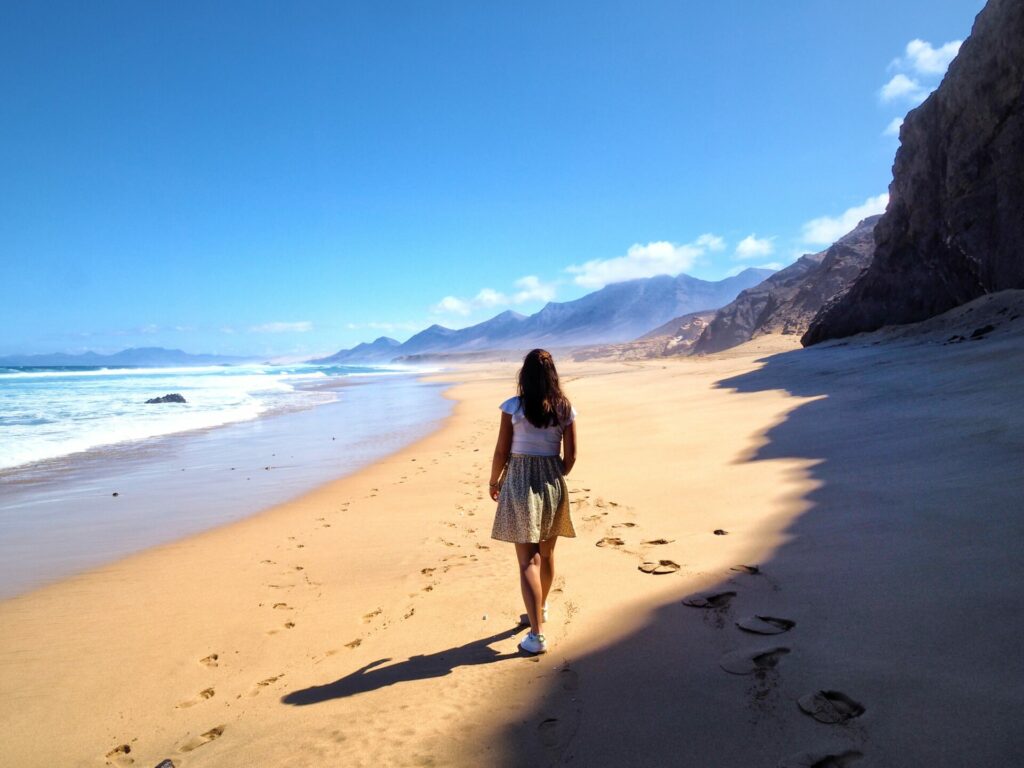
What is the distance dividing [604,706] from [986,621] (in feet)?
5.47

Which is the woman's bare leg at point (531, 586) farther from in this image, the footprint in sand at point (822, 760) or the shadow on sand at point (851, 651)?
the footprint in sand at point (822, 760)

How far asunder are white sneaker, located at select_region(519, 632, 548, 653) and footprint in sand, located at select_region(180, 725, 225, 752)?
5.22 feet

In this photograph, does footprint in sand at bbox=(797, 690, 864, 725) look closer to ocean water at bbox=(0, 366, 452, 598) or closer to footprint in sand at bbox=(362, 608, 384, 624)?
footprint in sand at bbox=(362, 608, 384, 624)

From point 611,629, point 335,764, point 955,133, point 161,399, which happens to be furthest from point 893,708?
point 161,399

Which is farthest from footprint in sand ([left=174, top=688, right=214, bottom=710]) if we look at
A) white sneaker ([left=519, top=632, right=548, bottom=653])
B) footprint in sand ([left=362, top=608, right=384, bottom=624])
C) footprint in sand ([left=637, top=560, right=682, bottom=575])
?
footprint in sand ([left=637, top=560, right=682, bottom=575])

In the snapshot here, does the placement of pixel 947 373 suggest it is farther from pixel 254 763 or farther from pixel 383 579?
pixel 254 763

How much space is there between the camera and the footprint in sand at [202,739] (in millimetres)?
2676

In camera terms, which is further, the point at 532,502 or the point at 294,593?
the point at 294,593

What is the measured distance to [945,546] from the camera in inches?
125

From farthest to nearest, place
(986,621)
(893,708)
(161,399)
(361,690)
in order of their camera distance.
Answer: (161,399) → (361,690) → (986,621) → (893,708)

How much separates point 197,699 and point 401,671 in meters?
1.13

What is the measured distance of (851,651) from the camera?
2439 mm

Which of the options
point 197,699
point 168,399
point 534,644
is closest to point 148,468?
point 197,699

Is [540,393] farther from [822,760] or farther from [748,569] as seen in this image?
[822,760]
